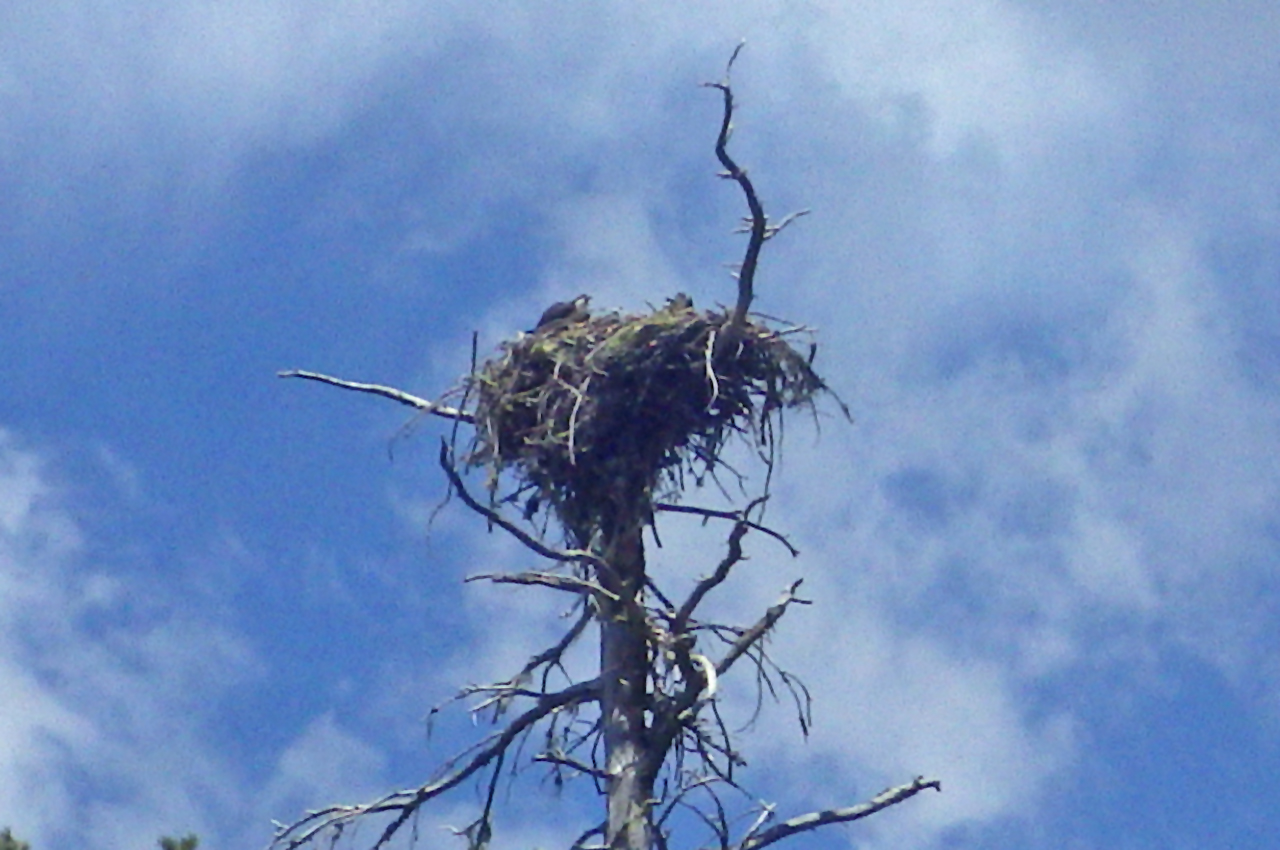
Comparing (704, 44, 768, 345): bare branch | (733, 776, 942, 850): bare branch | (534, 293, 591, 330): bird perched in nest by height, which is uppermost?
(534, 293, 591, 330): bird perched in nest

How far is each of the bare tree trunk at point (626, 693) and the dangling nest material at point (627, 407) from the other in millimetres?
199

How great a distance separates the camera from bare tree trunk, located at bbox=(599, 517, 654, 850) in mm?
7906

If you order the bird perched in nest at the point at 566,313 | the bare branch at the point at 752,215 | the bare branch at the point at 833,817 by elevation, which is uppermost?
the bird perched in nest at the point at 566,313

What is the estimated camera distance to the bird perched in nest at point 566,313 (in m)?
9.73

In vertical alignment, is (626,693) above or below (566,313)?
below

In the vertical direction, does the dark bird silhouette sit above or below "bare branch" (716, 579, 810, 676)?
above

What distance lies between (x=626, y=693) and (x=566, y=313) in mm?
2260

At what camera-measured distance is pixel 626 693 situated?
27.3 ft

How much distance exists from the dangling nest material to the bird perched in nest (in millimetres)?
630

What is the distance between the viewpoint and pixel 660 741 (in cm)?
802

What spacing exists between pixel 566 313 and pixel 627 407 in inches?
47.8

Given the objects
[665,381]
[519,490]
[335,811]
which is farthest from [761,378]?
[335,811]

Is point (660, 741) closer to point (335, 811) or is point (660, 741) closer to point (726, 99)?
point (335, 811)

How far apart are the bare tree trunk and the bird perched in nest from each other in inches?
55.3
